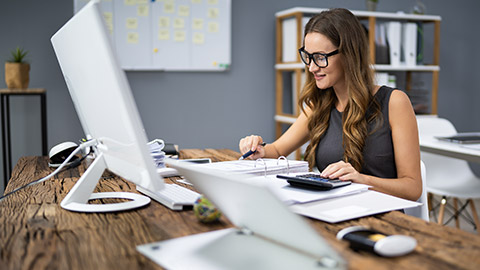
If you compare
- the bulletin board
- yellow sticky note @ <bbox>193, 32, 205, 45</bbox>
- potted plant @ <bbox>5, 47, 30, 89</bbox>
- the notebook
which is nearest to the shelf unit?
the bulletin board

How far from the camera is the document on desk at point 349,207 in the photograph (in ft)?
3.33

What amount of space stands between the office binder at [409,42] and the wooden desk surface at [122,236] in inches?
118

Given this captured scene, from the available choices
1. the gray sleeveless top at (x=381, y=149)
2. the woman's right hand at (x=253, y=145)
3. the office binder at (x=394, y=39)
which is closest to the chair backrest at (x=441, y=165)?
the office binder at (x=394, y=39)

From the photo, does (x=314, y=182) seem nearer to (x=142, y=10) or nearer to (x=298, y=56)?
(x=298, y=56)

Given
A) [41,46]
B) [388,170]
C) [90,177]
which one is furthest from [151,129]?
[90,177]

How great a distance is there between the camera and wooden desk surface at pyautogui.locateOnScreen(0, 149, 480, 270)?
30.8 inches

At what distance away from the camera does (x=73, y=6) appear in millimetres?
3396

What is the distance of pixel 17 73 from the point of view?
304 centimetres

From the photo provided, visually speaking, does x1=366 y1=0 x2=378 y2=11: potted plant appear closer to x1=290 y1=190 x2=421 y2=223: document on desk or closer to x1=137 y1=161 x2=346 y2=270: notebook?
x1=290 y1=190 x2=421 y2=223: document on desk

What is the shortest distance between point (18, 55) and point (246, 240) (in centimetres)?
271

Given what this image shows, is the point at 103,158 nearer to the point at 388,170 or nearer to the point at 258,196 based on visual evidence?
the point at 258,196

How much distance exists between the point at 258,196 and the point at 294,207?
36cm

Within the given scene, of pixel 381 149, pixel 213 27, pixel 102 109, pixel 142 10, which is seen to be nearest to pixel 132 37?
pixel 142 10

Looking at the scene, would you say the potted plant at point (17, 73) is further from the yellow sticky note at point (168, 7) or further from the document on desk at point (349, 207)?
the document on desk at point (349, 207)
